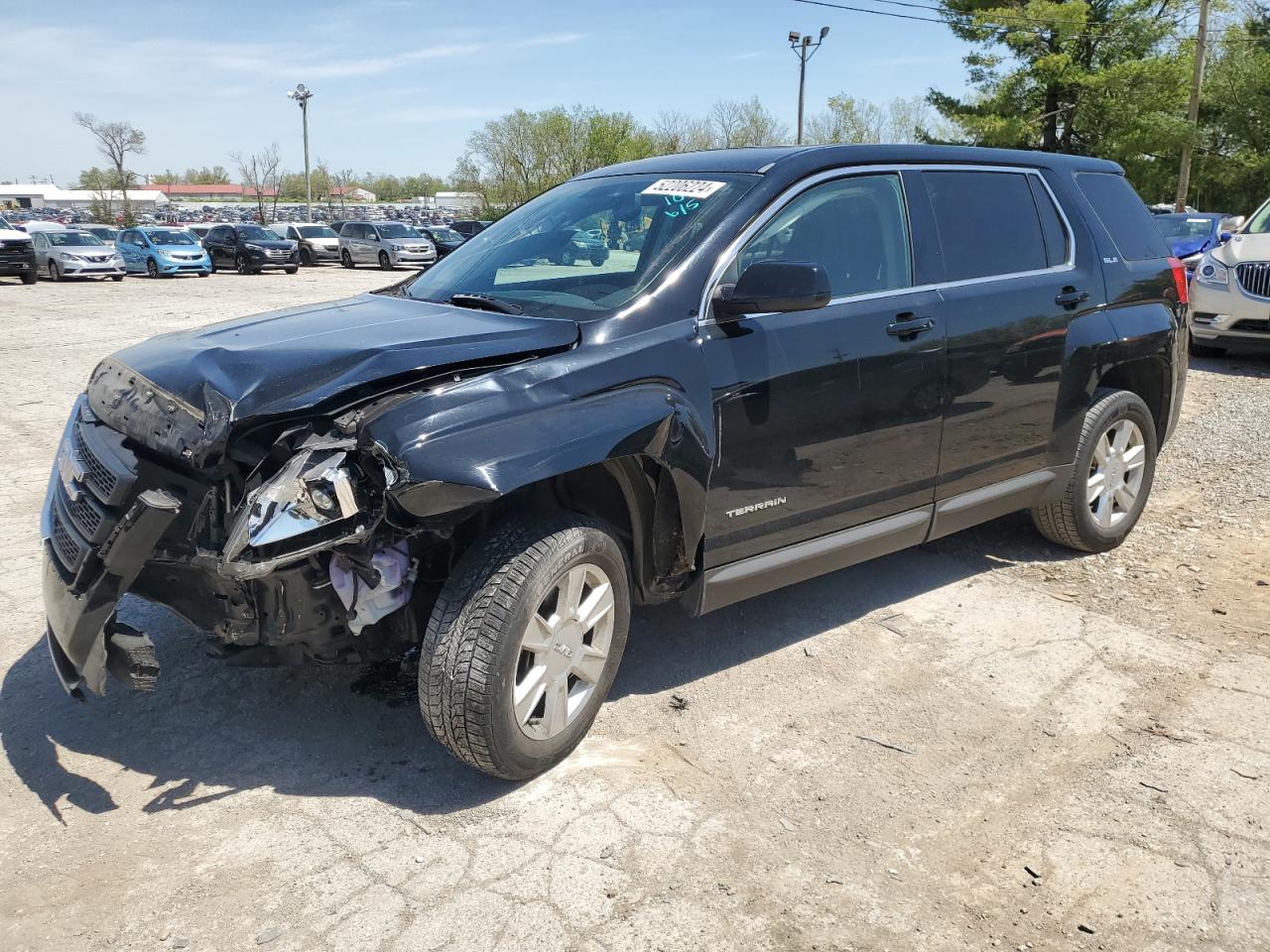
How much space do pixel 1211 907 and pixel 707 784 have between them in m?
1.42

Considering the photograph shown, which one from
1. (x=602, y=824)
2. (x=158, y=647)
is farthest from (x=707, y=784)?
(x=158, y=647)

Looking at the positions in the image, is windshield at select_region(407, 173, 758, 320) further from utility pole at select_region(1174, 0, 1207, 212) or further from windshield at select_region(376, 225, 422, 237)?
utility pole at select_region(1174, 0, 1207, 212)

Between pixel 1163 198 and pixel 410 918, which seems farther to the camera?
pixel 1163 198

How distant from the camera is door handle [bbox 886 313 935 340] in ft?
12.9

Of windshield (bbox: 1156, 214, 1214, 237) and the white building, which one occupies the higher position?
the white building

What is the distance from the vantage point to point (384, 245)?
3209cm

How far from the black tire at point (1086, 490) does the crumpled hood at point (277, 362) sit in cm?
289

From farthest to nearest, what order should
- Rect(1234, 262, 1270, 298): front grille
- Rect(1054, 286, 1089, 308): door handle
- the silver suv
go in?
the silver suv < Rect(1234, 262, 1270, 298): front grille < Rect(1054, 286, 1089, 308): door handle

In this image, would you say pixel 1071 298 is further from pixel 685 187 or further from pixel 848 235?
pixel 685 187

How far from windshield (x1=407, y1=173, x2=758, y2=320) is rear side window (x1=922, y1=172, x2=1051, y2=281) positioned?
1.02 metres

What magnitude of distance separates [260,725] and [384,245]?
99.8 feet

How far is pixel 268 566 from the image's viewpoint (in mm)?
2656

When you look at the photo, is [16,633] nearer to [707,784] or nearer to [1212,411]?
[707,784]

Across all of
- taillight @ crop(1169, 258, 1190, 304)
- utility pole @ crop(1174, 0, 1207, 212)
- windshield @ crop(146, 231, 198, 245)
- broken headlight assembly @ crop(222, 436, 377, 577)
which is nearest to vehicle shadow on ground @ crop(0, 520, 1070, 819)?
broken headlight assembly @ crop(222, 436, 377, 577)
